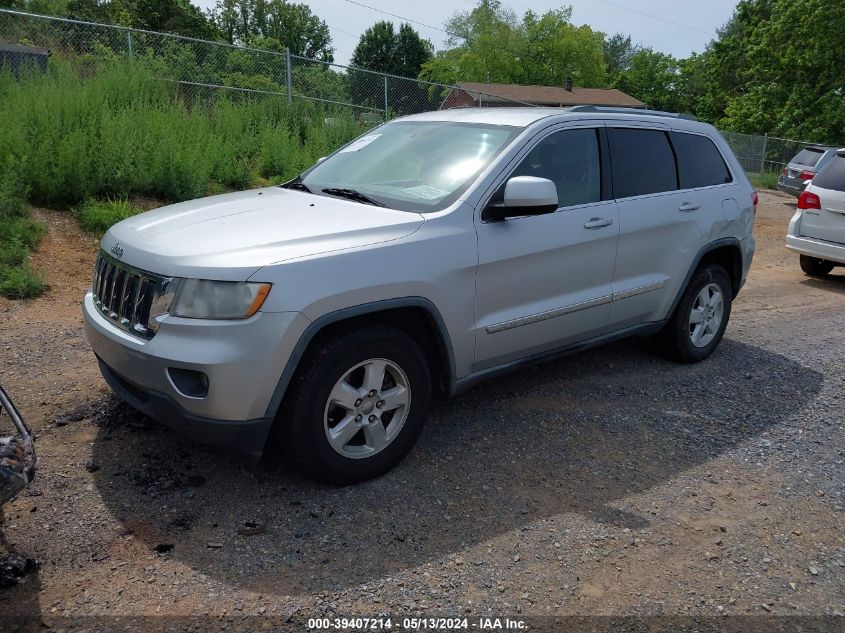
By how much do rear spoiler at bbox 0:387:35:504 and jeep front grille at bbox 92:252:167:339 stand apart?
25.8 inches

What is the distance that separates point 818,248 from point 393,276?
7.96 meters

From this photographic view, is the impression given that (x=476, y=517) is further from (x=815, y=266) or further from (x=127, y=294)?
(x=815, y=266)

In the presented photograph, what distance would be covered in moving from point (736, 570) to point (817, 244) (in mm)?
7586

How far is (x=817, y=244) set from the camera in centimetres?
955

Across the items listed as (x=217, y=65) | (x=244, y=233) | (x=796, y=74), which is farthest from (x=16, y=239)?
(x=796, y=74)

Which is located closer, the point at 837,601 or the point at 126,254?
the point at 837,601

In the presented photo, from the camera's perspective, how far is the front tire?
135 inches

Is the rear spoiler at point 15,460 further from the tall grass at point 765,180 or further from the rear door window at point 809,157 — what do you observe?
the tall grass at point 765,180

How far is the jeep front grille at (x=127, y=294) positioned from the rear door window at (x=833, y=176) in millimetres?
8944

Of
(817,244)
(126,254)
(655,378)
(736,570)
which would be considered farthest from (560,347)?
(817,244)

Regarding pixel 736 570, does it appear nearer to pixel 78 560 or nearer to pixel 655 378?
pixel 655 378

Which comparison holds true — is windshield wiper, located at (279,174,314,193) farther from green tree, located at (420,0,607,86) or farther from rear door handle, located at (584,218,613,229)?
green tree, located at (420,0,607,86)

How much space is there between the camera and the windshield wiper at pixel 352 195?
13.9ft

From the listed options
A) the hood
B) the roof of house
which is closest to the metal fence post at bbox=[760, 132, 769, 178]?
the roof of house
